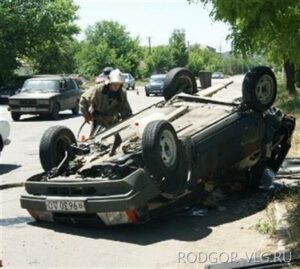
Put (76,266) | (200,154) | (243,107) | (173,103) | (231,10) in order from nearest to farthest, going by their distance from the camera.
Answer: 1. (76,266)
2. (231,10)
3. (200,154)
4. (243,107)
5. (173,103)

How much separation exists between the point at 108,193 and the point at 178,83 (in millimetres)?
3157

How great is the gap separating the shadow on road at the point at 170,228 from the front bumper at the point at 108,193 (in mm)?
357

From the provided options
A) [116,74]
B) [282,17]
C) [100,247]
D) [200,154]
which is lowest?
[100,247]

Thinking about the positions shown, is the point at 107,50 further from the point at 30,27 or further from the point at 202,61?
the point at 202,61

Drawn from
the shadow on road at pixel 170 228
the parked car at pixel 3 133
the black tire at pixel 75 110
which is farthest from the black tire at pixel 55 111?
the shadow on road at pixel 170 228

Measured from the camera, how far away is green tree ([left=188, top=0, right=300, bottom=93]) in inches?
227

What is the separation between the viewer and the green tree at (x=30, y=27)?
4003 cm

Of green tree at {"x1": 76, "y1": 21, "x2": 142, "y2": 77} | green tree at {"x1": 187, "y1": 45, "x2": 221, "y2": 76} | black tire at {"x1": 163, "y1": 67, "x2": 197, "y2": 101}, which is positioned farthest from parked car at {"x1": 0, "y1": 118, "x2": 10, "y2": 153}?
green tree at {"x1": 187, "y1": 45, "x2": 221, "y2": 76}

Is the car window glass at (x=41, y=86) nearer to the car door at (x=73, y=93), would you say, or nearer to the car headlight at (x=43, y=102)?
the car door at (x=73, y=93)

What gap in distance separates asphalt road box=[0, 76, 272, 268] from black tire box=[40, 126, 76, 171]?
71 cm

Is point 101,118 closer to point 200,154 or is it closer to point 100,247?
point 200,154

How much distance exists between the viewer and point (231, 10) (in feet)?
19.5

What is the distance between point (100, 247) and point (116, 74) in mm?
2973

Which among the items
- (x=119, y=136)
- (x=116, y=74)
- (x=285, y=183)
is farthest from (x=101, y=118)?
(x=285, y=183)
